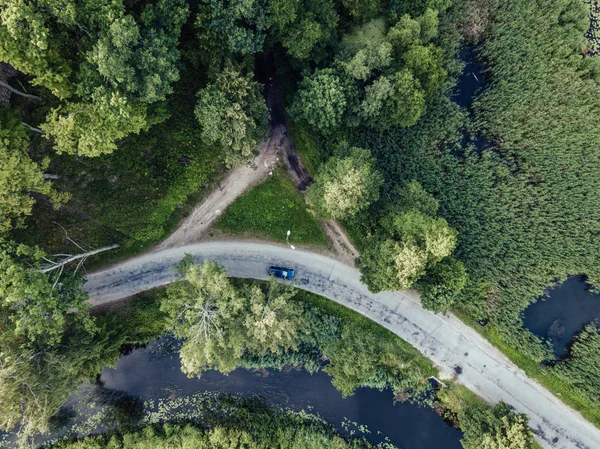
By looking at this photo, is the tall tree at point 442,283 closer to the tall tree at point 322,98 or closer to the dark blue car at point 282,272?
the dark blue car at point 282,272

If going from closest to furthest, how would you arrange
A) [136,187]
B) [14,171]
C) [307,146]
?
[14,171] < [136,187] < [307,146]

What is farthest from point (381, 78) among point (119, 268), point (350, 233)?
point (119, 268)

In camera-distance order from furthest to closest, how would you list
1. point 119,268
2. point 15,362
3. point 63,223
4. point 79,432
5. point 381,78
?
1. point 79,432
2. point 119,268
3. point 63,223
4. point 381,78
5. point 15,362

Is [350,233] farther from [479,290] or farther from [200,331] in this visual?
[200,331]

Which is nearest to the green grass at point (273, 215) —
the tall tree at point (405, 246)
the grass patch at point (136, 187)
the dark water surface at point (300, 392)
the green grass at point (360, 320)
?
the grass patch at point (136, 187)

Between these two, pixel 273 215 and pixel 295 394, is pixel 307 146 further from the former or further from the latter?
pixel 295 394

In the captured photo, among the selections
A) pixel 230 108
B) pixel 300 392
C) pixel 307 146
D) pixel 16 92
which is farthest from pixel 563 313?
pixel 16 92

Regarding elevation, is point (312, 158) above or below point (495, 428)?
above
